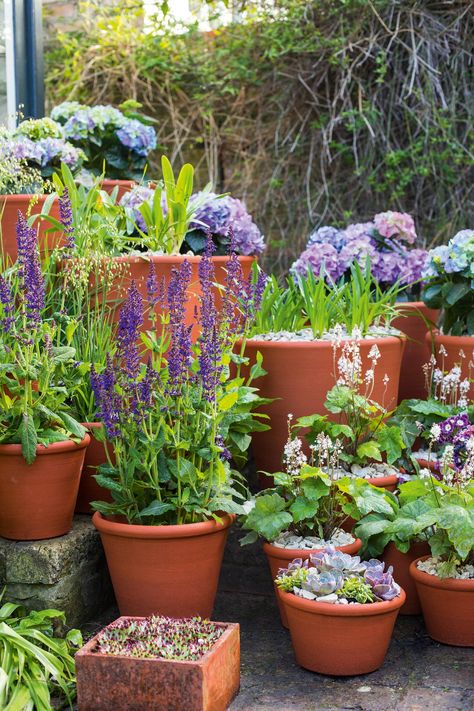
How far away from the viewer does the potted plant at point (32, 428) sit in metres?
2.44

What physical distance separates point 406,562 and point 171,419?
818mm

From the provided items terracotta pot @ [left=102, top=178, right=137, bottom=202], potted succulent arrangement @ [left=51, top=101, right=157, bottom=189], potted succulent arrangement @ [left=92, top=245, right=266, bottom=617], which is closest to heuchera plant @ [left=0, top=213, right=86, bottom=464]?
potted succulent arrangement @ [left=92, top=245, right=266, bottom=617]

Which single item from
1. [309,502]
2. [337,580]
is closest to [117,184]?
[309,502]

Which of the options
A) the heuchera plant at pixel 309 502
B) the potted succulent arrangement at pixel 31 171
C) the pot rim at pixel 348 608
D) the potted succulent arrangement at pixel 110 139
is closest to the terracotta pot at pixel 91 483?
the heuchera plant at pixel 309 502

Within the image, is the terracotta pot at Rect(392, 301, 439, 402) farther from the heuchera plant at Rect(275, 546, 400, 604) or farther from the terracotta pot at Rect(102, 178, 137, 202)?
the heuchera plant at Rect(275, 546, 400, 604)

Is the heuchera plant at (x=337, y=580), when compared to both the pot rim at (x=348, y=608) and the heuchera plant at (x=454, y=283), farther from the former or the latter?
the heuchera plant at (x=454, y=283)

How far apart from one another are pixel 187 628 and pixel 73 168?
204 cm

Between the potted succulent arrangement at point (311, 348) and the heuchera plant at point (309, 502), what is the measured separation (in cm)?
32

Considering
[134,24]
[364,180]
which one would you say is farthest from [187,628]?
[134,24]

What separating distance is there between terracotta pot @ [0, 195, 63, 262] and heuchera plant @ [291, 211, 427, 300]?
102 cm

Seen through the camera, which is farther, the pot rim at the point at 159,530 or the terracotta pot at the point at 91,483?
the terracotta pot at the point at 91,483

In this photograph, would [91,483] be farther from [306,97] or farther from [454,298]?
[306,97]

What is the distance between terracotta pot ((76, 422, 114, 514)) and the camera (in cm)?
285

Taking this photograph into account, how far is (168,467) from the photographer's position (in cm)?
254
